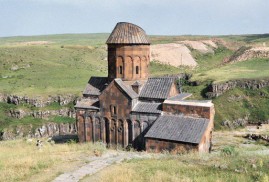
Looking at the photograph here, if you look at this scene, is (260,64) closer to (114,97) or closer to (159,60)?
(159,60)

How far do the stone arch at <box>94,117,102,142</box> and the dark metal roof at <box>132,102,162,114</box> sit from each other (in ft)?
10.4

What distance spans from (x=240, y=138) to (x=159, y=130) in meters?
14.4

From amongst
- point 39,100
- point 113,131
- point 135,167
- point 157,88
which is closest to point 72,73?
point 39,100

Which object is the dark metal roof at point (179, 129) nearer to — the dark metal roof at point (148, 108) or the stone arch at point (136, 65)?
the dark metal roof at point (148, 108)

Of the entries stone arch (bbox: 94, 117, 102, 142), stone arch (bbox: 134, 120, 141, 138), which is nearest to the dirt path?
stone arch (bbox: 134, 120, 141, 138)

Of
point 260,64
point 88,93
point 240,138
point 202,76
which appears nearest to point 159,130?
point 88,93

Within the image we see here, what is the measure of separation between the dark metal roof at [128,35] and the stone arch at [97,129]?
19.6 feet

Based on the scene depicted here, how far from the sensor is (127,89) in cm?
2319

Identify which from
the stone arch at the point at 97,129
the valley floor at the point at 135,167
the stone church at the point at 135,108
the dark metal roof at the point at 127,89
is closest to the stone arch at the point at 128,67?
the stone church at the point at 135,108

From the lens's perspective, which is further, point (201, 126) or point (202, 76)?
point (202, 76)

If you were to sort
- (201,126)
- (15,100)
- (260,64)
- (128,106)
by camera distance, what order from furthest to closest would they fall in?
1. (260,64)
2. (15,100)
3. (128,106)
4. (201,126)

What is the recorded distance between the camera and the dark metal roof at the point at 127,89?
74.6 ft

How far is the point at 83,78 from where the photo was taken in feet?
157

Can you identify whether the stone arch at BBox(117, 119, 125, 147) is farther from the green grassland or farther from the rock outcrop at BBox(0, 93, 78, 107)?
the rock outcrop at BBox(0, 93, 78, 107)
